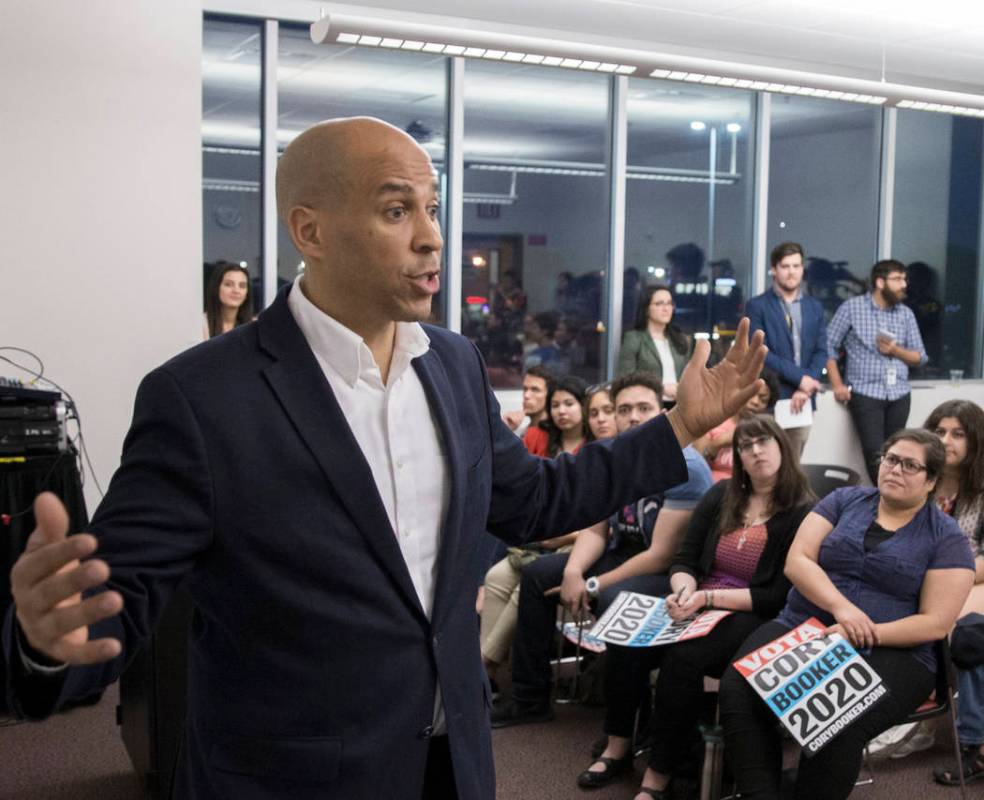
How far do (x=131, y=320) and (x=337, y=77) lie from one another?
8.53ft

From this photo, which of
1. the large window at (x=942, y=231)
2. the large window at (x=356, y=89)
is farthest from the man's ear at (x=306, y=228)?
the large window at (x=942, y=231)

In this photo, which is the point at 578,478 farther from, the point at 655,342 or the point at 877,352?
the point at 877,352

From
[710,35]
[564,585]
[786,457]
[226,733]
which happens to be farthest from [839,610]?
[710,35]

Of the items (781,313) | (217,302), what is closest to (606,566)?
(217,302)

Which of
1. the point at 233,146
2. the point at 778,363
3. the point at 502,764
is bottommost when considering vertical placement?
the point at 502,764

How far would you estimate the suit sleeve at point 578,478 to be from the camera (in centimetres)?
135

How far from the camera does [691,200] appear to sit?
7.49 metres

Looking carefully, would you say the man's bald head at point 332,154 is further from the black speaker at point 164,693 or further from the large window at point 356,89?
the large window at point 356,89

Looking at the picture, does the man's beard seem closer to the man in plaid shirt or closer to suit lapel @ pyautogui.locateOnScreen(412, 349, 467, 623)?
the man in plaid shirt

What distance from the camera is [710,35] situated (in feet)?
21.8

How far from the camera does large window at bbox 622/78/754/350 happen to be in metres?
7.29

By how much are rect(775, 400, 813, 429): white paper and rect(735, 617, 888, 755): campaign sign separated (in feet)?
11.6

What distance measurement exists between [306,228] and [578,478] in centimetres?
45

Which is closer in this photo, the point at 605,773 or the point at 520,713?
the point at 605,773
